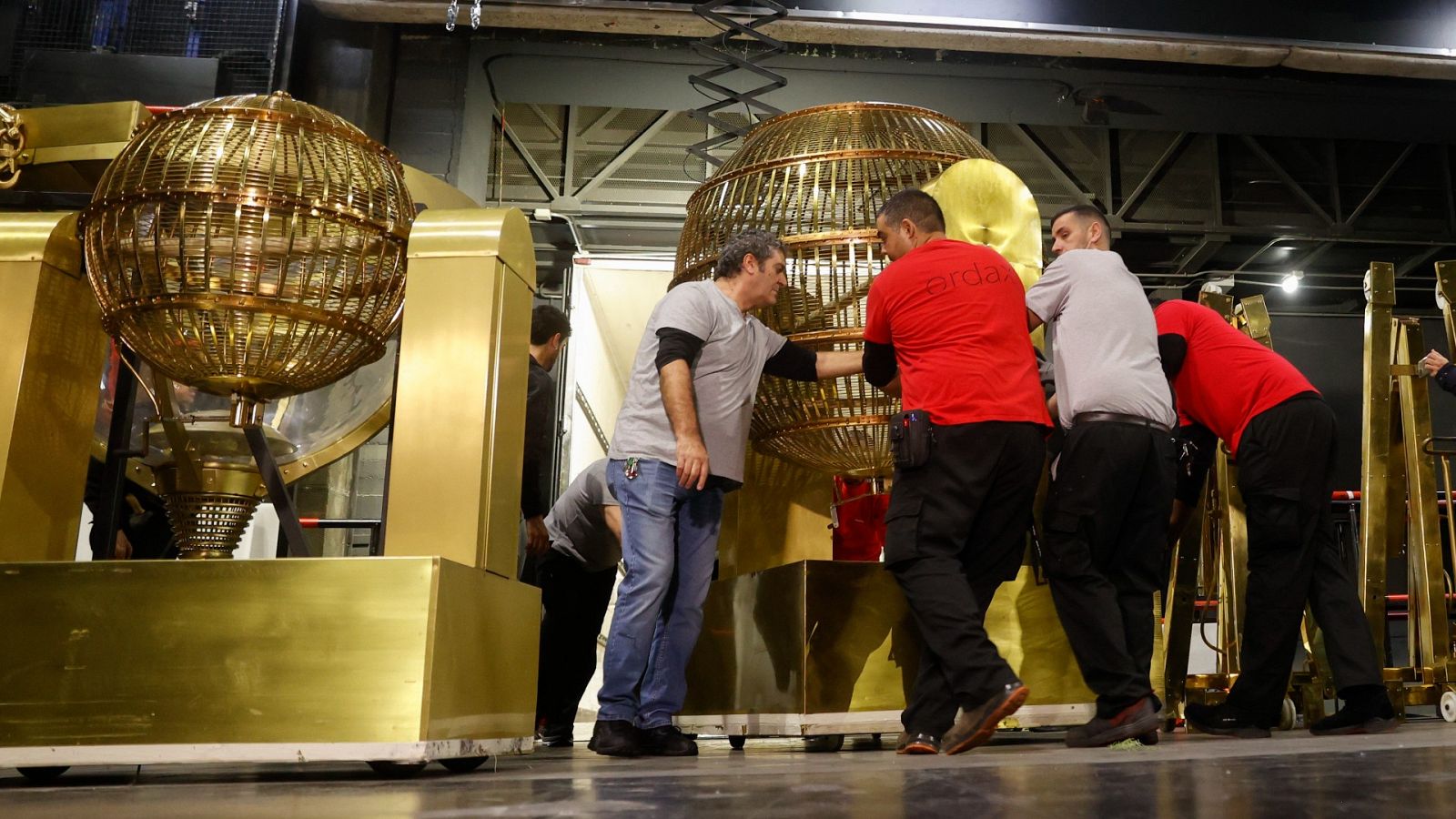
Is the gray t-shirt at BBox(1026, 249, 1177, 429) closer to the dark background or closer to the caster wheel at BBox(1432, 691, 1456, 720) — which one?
→ the caster wheel at BBox(1432, 691, 1456, 720)

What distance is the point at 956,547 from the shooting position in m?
2.84

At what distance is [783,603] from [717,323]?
2.66 ft

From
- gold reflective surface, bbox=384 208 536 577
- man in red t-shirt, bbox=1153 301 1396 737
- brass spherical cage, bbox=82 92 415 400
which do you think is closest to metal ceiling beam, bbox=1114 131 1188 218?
man in red t-shirt, bbox=1153 301 1396 737

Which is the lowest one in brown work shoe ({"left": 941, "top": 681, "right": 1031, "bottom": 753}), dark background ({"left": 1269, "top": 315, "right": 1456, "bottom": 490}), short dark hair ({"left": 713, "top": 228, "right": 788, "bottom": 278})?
brown work shoe ({"left": 941, "top": 681, "right": 1031, "bottom": 753})

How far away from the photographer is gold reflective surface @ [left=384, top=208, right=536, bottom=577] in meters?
2.37

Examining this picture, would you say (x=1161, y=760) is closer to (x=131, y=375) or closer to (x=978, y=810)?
(x=978, y=810)

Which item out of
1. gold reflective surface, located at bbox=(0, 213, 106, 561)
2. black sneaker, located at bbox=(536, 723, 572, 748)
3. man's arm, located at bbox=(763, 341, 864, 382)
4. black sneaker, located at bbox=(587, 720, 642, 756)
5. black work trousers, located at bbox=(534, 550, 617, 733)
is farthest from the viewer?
black work trousers, located at bbox=(534, 550, 617, 733)

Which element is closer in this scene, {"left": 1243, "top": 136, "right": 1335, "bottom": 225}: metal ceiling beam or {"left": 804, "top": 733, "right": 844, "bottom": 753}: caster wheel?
{"left": 804, "top": 733, "right": 844, "bottom": 753}: caster wheel

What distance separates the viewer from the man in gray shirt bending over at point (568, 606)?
4062mm

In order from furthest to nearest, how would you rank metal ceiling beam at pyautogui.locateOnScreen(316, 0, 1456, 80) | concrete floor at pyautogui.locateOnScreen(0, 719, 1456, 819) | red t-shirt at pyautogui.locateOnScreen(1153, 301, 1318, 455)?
1. metal ceiling beam at pyautogui.locateOnScreen(316, 0, 1456, 80)
2. red t-shirt at pyautogui.locateOnScreen(1153, 301, 1318, 455)
3. concrete floor at pyautogui.locateOnScreen(0, 719, 1456, 819)

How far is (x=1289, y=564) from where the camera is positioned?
11.2 ft

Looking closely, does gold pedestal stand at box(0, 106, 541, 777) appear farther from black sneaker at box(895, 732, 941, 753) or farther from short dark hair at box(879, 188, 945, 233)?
short dark hair at box(879, 188, 945, 233)

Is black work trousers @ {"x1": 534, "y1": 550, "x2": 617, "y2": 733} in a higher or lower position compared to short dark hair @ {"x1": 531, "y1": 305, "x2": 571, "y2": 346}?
lower

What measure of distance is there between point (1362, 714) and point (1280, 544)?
57 centimetres
